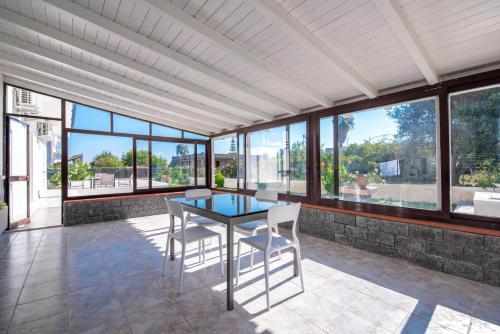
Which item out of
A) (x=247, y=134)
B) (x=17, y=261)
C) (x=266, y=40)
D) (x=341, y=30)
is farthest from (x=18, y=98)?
(x=341, y=30)

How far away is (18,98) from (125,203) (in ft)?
9.85

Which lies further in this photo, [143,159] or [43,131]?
[43,131]

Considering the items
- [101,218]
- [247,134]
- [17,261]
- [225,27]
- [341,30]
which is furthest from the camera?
[247,134]

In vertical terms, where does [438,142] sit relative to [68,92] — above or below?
below

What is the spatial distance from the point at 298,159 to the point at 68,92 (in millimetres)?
4971

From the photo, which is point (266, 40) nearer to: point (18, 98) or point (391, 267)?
point (391, 267)

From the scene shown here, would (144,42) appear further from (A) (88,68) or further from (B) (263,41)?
Answer: (A) (88,68)

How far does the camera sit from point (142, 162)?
647 cm

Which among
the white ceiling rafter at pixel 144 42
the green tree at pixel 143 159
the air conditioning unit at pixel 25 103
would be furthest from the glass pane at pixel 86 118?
the white ceiling rafter at pixel 144 42

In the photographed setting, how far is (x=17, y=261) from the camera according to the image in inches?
125

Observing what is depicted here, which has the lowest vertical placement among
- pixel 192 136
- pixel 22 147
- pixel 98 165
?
pixel 98 165

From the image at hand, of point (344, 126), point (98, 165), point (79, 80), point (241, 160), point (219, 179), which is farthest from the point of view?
point (219, 179)

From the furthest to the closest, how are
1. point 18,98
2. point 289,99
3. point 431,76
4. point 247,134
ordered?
point 247,134, point 18,98, point 289,99, point 431,76

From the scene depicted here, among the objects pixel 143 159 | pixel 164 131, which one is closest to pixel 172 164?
pixel 143 159
